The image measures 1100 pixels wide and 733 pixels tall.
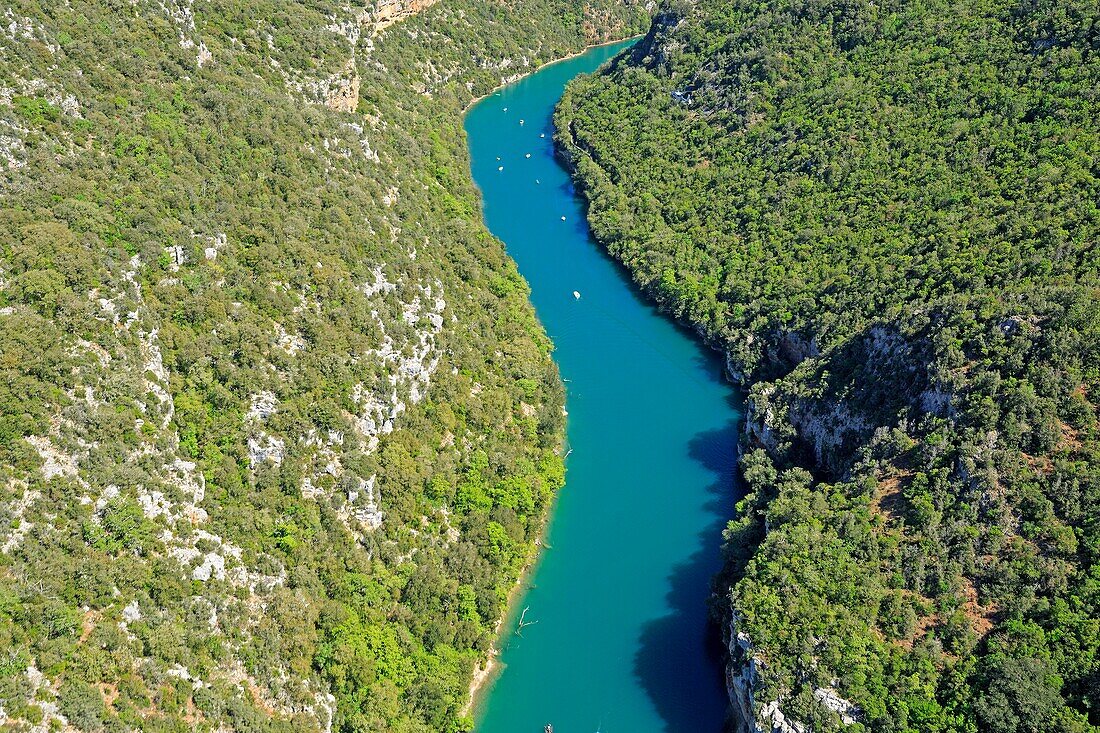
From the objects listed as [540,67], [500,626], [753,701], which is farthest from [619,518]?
[540,67]

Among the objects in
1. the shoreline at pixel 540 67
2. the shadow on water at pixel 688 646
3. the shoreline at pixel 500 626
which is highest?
the shoreline at pixel 540 67

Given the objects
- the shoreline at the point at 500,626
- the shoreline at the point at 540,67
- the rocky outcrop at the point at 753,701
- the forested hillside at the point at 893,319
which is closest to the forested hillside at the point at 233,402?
the shoreline at the point at 500,626

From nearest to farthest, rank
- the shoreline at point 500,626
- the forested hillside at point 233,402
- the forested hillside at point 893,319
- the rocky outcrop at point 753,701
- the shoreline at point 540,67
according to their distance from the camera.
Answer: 1. the forested hillside at point 233,402
2. the rocky outcrop at point 753,701
3. the forested hillside at point 893,319
4. the shoreline at point 500,626
5. the shoreline at point 540,67

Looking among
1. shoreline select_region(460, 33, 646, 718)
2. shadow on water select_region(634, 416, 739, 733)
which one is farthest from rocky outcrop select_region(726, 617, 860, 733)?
shoreline select_region(460, 33, 646, 718)

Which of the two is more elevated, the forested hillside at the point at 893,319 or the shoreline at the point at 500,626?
the forested hillside at the point at 893,319

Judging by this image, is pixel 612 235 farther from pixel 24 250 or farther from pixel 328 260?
pixel 24 250

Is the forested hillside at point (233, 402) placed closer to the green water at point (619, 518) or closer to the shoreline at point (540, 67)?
the green water at point (619, 518)

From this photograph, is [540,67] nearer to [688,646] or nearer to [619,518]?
[619,518]
